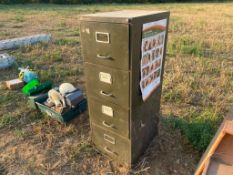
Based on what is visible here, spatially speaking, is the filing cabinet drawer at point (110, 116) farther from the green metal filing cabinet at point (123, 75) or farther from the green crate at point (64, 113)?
the green crate at point (64, 113)

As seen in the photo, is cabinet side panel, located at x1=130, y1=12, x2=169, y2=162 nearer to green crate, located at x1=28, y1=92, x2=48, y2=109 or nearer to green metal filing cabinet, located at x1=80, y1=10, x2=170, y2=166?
green metal filing cabinet, located at x1=80, y1=10, x2=170, y2=166

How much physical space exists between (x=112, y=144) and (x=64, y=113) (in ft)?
2.64

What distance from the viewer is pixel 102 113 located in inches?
77.5

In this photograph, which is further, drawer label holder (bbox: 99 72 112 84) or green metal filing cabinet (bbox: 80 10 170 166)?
drawer label holder (bbox: 99 72 112 84)

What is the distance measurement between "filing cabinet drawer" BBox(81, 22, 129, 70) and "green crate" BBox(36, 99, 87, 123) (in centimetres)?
107

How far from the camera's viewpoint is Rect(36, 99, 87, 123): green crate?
256 centimetres

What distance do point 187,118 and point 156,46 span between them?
133 centimetres

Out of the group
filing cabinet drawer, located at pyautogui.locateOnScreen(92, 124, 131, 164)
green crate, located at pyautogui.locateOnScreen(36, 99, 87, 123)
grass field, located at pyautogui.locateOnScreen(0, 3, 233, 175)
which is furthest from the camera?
green crate, located at pyautogui.locateOnScreen(36, 99, 87, 123)

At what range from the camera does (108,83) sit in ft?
5.77

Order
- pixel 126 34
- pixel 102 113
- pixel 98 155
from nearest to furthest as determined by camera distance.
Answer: pixel 126 34
pixel 102 113
pixel 98 155

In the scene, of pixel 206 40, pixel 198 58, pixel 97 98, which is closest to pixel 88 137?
pixel 97 98

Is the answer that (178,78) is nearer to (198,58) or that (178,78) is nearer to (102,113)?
(198,58)

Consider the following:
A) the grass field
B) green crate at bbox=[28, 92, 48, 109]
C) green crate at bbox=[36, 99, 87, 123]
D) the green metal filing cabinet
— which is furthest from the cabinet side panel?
green crate at bbox=[28, 92, 48, 109]

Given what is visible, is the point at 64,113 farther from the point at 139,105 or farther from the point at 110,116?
the point at 139,105
